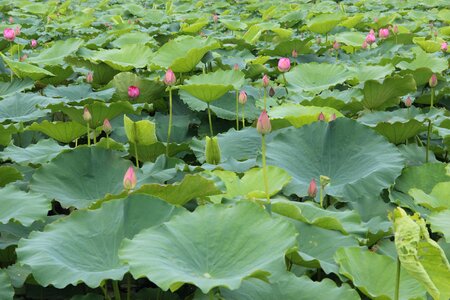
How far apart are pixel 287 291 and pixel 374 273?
0.71 feet

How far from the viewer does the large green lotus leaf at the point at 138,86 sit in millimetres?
2547

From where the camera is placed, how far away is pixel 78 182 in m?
1.71

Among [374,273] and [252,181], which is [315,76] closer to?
[252,181]

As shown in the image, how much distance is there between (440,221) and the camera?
1.43m

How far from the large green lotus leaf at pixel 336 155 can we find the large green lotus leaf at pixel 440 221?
10.3 inches

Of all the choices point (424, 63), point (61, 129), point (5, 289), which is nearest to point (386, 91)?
point (424, 63)

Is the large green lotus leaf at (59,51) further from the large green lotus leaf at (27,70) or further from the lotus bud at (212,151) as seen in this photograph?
the lotus bud at (212,151)

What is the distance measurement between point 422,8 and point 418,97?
14.8 ft

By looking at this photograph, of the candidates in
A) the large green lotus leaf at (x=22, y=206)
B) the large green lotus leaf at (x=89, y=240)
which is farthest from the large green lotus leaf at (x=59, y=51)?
the large green lotus leaf at (x=89, y=240)

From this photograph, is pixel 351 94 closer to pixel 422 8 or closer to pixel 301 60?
pixel 301 60

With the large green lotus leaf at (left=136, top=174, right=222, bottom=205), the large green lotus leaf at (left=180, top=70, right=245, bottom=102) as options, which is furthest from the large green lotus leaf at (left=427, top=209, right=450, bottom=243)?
the large green lotus leaf at (left=180, top=70, right=245, bottom=102)

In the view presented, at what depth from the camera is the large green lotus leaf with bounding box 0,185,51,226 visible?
1.41 meters

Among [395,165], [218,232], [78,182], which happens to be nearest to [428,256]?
[218,232]

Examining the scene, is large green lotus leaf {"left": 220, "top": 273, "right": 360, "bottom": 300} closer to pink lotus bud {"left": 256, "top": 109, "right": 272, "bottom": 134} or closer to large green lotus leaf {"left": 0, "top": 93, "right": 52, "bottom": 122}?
pink lotus bud {"left": 256, "top": 109, "right": 272, "bottom": 134}
